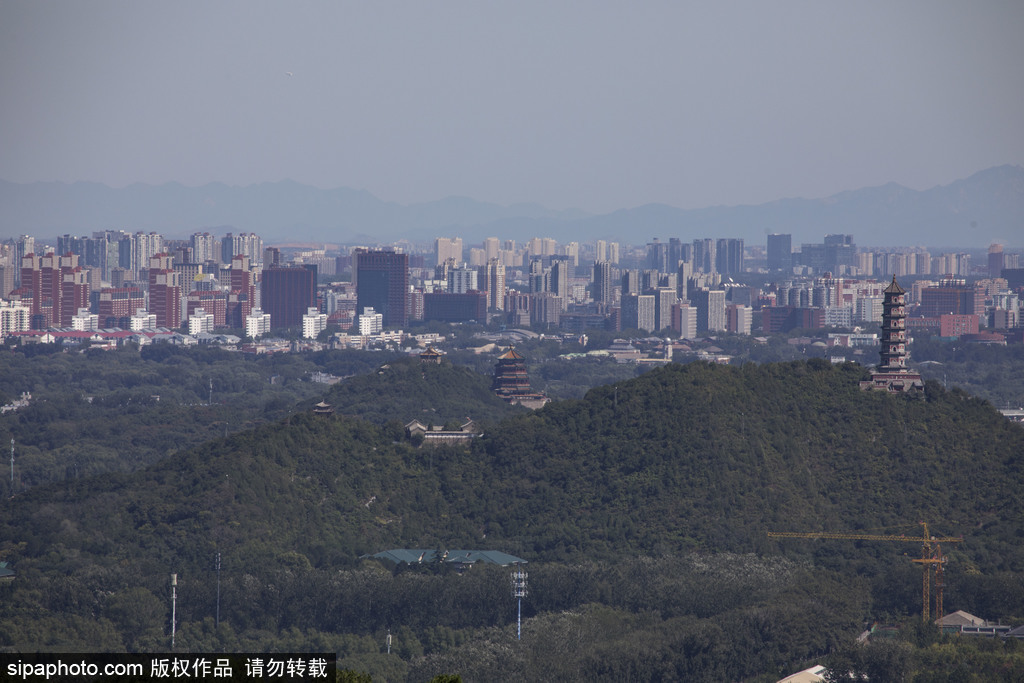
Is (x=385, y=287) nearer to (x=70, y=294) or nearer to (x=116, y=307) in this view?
(x=116, y=307)

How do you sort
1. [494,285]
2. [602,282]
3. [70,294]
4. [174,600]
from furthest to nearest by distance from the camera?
[602,282]
[494,285]
[70,294]
[174,600]

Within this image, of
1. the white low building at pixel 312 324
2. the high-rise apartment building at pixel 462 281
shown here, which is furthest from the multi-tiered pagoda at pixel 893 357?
the high-rise apartment building at pixel 462 281

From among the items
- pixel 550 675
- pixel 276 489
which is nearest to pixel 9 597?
pixel 276 489

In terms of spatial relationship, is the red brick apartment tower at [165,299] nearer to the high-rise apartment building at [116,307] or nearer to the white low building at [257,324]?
the high-rise apartment building at [116,307]

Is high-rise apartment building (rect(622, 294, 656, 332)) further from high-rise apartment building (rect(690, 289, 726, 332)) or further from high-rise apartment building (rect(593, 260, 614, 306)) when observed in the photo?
high-rise apartment building (rect(593, 260, 614, 306))

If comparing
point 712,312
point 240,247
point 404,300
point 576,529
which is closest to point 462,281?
point 404,300

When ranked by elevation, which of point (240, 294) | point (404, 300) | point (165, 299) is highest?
point (240, 294)
